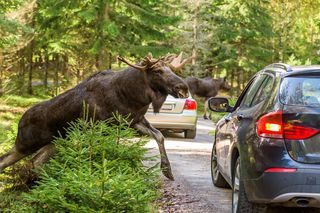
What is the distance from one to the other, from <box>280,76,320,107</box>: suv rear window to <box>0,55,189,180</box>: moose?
346 cm

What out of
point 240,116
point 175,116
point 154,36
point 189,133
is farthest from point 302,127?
point 154,36

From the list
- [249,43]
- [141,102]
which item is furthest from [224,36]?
[141,102]

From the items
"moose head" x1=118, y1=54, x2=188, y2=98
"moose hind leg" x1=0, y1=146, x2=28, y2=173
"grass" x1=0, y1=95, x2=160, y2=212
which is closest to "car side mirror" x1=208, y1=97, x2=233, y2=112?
"moose head" x1=118, y1=54, x2=188, y2=98

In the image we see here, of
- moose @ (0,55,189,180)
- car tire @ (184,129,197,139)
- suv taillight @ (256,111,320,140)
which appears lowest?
car tire @ (184,129,197,139)

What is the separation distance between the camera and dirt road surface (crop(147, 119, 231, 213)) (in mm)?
7766

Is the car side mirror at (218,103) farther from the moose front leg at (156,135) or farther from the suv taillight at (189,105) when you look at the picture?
the suv taillight at (189,105)

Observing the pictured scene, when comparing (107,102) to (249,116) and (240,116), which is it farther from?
(249,116)

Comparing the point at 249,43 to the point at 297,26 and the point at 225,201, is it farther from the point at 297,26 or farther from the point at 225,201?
the point at 225,201

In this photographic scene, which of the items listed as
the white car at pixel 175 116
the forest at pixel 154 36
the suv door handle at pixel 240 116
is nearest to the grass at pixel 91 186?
the suv door handle at pixel 240 116

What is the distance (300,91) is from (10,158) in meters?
5.77

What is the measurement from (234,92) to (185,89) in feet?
139

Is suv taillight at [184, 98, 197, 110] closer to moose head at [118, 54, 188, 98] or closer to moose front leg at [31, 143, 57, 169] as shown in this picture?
moose head at [118, 54, 188, 98]

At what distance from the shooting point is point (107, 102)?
9.20 m

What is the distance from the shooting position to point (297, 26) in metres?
43.2
